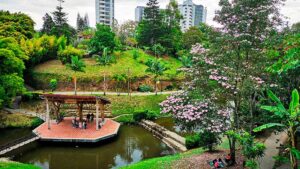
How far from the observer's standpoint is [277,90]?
13.5 metres

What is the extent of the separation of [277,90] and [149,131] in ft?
47.3

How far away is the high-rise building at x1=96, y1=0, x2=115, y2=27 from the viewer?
102m

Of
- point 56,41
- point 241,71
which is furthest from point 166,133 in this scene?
point 56,41

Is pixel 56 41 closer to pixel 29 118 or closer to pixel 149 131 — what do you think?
pixel 29 118

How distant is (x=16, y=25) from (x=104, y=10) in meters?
66.4

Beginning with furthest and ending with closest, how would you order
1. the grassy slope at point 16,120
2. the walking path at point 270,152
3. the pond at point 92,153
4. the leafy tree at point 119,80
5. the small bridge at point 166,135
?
the leafy tree at point 119,80 < the grassy slope at point 16,120 < the small bridge at point 166,135 < the pond at point 92,153 < the walking path at point 270,152

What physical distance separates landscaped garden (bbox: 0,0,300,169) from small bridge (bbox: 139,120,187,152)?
102 mm

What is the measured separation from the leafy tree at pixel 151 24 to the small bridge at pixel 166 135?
26.5 m

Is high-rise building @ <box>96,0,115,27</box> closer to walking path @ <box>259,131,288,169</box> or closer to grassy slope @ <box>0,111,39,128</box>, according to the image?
grassy slope @ <box>0,111,39,128</box>

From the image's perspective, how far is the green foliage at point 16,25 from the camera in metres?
37.2

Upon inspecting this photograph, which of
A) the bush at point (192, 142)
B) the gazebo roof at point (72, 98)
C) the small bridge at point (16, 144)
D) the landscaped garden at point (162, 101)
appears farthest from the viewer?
the gazebo roof at point (72, 98)

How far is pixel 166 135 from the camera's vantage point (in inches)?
925

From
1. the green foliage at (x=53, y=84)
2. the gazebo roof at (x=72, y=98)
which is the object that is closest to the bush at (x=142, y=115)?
the gazebo roof at (x=72, y=98)

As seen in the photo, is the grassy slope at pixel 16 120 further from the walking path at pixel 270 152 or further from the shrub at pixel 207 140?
the walking path at pixel 270 152
